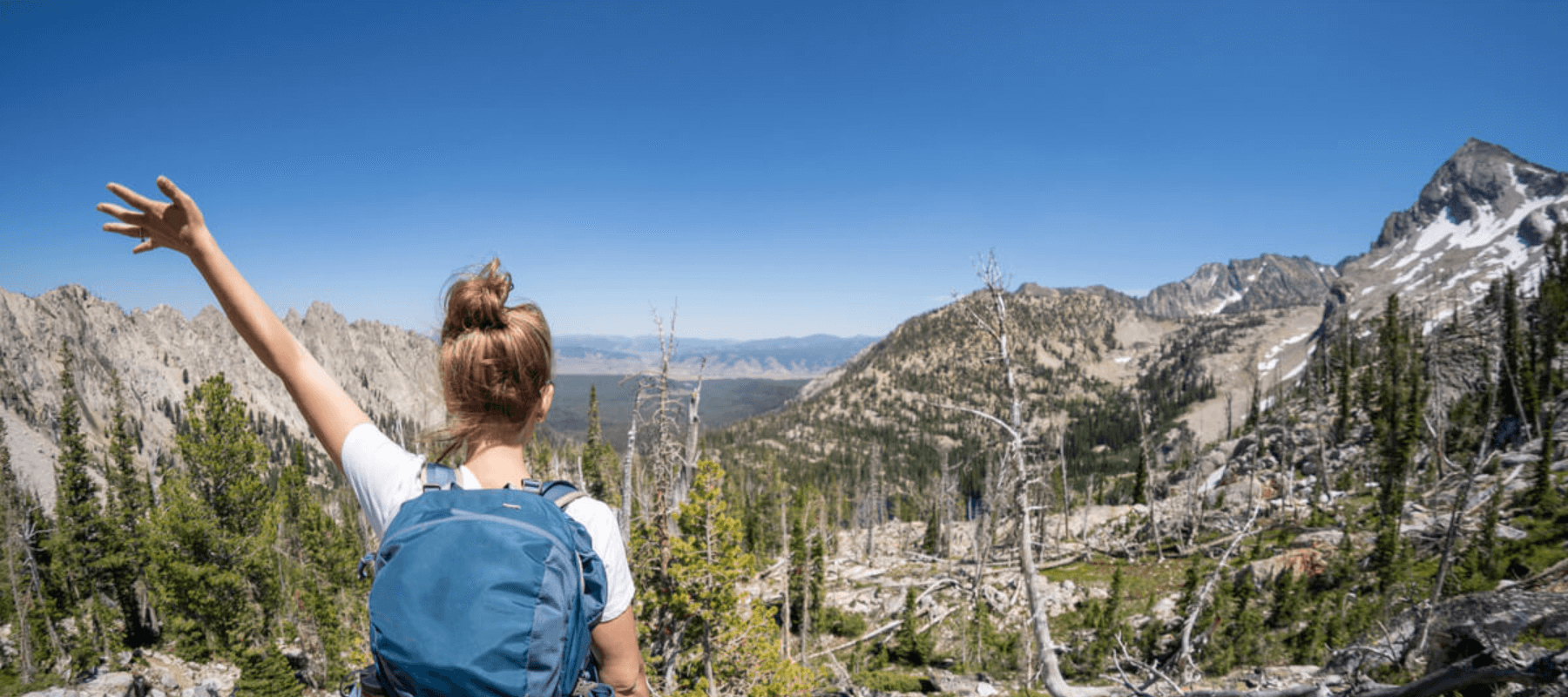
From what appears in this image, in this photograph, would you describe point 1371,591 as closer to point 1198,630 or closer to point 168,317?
point 1198,630

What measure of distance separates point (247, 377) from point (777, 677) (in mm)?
228834

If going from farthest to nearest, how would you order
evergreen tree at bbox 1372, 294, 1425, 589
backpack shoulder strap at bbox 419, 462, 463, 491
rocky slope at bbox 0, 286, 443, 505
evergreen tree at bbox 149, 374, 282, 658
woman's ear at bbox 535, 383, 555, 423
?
1. rocky slope at bbox 0, 286, 443, 505
2. evergreen tree at bbox 1372, 294, 1425, 589
3. evergreen tree at bbox 149, 374, 282, 658
4. woman's ear at bbox 535, 383, 555, 423
5. backpack shoulder strap at bbox 419, 462, 463, 491

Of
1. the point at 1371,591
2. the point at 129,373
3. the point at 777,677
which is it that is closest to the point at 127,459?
the point at 777,677

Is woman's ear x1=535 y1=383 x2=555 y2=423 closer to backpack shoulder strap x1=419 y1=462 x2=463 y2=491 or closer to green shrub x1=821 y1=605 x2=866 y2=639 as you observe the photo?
backpack shoulder strap x1=419 y1=462 x2=463 y2=491

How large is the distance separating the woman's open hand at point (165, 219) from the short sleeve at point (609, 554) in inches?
58.9

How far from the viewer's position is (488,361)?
1821mm

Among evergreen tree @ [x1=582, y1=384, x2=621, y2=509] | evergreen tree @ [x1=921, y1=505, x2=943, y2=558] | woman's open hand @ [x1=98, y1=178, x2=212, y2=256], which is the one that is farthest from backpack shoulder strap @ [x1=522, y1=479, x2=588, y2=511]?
evergreen tree @ [x1=921, y1=505, x2=943, y2=558]

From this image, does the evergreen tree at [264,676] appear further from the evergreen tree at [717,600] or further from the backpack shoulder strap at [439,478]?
the backpack shoulder strap at [439,478]

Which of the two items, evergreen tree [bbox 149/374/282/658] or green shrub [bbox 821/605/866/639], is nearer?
evergreen tree [bbox 149/374/282/658]

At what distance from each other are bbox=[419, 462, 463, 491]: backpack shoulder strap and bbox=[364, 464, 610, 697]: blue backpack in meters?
0.08

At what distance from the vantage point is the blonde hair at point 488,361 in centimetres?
184

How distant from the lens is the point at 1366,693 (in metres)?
4.31

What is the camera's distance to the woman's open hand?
1798 mm

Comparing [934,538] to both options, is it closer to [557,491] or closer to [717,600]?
[717,600]
